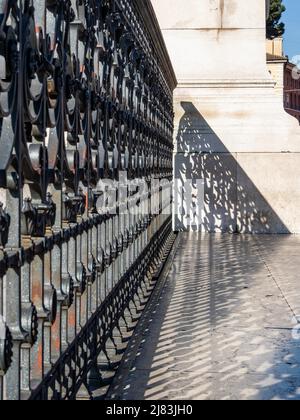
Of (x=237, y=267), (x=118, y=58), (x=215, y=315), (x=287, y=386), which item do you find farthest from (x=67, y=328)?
(x=237, y=267)

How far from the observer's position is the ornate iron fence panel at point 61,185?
2.58m

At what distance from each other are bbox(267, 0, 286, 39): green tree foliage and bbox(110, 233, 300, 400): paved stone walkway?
52297 millimetres

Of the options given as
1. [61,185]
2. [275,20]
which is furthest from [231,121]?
[275,20]

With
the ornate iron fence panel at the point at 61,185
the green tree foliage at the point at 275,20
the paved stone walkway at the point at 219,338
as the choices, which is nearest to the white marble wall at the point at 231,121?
the paved stone walkway at the point at 219,338

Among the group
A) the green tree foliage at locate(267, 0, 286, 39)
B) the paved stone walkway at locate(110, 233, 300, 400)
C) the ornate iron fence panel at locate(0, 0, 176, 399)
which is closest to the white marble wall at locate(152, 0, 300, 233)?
the paved stone walkway at locate(110, 233, 300, 400)

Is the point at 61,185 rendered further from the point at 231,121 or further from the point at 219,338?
the point at 231,121

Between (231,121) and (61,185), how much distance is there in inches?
458

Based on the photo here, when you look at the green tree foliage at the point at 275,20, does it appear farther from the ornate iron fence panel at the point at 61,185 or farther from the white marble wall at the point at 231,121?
the ornate iron fence panel at the point at 61,185

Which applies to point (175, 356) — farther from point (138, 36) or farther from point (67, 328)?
point (138, 36)

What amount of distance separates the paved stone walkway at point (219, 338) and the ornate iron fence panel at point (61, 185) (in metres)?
0.34

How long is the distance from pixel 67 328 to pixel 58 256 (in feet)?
1.17

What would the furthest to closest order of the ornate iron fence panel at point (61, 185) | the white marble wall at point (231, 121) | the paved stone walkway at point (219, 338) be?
1. the white marble wall at point (231, 121)
2. the paved stone walkway at point (219, 338)
3. the ornate iron fence panel at point (61, 185)

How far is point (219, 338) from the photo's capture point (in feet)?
19.3

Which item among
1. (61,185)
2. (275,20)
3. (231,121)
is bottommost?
(61,185)
